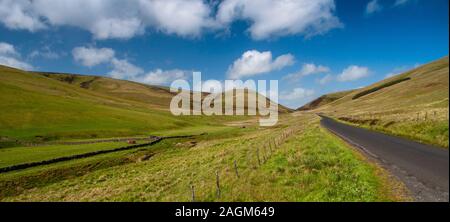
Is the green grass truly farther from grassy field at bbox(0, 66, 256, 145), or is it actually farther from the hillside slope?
the hillside slope

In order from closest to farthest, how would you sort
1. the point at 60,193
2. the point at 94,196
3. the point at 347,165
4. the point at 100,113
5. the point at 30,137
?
the point at 347,165, the point at 94,196, the point at 60,193, the point at 30,137, the point at 100,113

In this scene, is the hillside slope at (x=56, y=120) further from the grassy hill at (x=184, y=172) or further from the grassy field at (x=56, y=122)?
the grassy hill at (x=184, y=172)

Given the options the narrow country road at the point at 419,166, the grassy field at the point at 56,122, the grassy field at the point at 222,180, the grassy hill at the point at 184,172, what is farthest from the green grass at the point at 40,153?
the narrow country road at the point at 419,166

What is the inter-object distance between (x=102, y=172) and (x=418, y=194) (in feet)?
114

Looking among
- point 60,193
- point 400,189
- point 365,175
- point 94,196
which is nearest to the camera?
point 400,189

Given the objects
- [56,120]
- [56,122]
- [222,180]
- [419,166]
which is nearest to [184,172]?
[222,180]

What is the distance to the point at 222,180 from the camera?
22000 millimetres

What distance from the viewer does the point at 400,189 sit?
14.9 metres

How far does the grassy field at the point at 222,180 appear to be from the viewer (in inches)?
652
